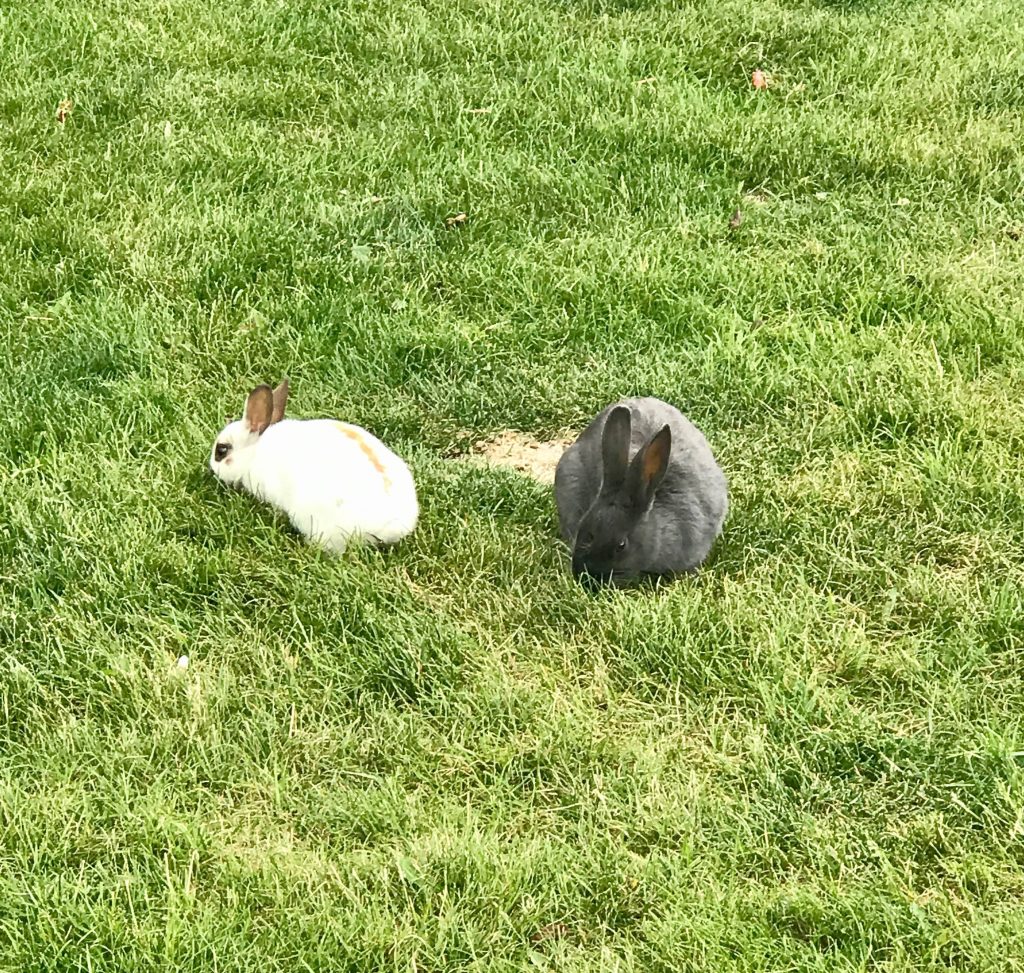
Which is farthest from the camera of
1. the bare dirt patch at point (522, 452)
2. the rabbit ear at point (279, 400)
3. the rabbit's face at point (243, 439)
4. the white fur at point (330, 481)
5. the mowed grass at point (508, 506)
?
the bare dirt patch at point (522, 452)

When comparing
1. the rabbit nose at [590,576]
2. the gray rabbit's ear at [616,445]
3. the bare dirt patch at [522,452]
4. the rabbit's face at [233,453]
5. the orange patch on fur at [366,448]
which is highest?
the gray rabbit's ear at [616,445]

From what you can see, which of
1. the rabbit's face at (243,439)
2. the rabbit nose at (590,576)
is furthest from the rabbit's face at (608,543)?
the rabbit's face at (243,439)

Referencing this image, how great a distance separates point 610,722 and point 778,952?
0.70 m

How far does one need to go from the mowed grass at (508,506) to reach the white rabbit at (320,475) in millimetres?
78

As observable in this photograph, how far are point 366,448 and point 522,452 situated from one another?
2.24 feet

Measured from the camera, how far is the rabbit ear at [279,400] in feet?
11.8

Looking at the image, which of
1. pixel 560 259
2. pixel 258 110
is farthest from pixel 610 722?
pixel 258 110

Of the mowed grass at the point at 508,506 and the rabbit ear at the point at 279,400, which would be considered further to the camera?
the rabbit ear at the point at 279,400

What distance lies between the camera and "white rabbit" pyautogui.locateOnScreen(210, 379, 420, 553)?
3.21 m

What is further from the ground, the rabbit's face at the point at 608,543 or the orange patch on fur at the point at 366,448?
the orange patch on fur at the point at 366,448

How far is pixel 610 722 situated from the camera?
287 cm

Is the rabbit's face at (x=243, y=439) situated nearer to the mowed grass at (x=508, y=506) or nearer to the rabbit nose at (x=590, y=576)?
the mowed grass at (x=508, y=506)

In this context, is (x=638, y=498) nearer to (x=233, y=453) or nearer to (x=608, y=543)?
(x=608, y=543)

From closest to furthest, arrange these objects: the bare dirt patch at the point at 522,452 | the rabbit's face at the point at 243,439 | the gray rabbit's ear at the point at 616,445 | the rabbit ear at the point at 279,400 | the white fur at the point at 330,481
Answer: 1. the gray rabbit's ear at the point at 616,445
2. the white fur at the point at 330,481
3. the rabbit's face at the point at 243,439
4. the rabbit ear at the point at 279,400
5. the bare dirt patch at the point at 522,452
